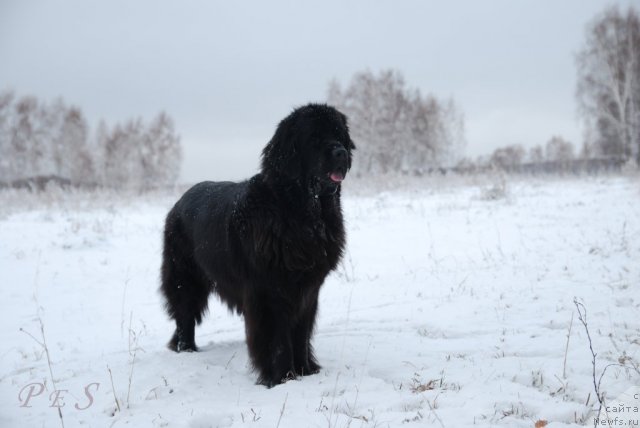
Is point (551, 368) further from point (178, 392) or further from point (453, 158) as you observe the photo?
point (453, 158)

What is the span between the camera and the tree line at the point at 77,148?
114 feet

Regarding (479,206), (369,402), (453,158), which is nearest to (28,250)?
(369,402)

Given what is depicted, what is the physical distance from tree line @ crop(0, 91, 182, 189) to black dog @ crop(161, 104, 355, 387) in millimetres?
29884

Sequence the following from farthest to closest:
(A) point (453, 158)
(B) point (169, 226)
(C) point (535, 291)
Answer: (A) point (453, 158) → (C) point (535, 291) → (B) point (169, 226)

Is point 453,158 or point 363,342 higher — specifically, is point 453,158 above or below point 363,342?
above

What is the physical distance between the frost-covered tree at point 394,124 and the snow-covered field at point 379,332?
27.3 meters

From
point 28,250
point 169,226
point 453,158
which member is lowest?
point 28,250

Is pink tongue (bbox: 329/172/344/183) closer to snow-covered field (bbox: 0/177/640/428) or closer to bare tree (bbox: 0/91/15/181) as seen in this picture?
snow-covered field (bbox: 0/177/640/428)

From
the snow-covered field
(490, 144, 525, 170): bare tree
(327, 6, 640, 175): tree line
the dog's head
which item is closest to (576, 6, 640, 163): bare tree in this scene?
(327, 6, 640, 175): tree line

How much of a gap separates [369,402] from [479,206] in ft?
29.6

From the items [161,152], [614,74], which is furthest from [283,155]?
[161,152]

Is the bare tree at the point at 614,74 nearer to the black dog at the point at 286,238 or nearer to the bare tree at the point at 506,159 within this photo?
the bare tree at the point at 506,159

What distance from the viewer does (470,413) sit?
2.44 m

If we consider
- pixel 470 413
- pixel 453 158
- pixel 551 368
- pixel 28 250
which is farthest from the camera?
pixel 453 158
